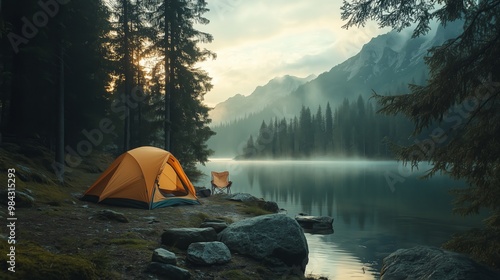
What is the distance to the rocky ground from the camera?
15.0 ft

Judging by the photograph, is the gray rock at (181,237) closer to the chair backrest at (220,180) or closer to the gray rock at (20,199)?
the gray rock at (20,199)

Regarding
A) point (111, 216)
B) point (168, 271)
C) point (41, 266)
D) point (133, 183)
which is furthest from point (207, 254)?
point (133, 183)

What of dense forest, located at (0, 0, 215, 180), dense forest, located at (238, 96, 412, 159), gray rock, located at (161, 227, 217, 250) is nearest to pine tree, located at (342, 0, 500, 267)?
gray rock, located at (161, 227, 217, 250)

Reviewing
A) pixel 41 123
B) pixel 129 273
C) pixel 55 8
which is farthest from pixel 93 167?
pixel 129 273

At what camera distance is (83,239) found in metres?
7.43

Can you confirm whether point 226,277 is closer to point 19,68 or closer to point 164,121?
point 19,68

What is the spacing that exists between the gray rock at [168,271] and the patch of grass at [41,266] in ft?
4.72

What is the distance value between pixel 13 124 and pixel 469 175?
61.1 ft

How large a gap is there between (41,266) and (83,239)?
10.9 feet

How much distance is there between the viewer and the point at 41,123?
68.3 ft

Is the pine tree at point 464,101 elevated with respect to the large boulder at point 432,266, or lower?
elevated

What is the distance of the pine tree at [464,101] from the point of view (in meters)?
6.70

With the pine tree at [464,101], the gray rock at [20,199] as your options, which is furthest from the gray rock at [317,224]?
the gray rock at [20,199]

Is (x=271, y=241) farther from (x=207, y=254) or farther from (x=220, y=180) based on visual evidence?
(x=220, y=180)
